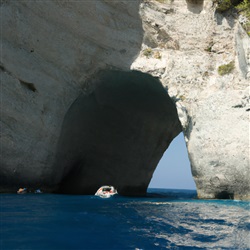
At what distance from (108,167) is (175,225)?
58.5ft

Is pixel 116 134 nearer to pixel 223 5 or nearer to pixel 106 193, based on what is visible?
pixel 106 193

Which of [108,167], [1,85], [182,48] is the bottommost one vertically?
[108,167]

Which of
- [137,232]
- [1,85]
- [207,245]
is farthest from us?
[1,85]

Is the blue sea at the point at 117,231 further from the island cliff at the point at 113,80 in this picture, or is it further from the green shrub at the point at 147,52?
the green shrub at the point at 147,52

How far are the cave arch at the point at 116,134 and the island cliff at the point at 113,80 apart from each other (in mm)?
126

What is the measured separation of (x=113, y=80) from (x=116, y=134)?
16.4 feet

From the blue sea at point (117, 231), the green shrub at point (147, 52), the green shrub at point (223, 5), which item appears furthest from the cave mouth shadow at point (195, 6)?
the blue sea at point (117, 231)

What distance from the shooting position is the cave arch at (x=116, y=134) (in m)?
21.8

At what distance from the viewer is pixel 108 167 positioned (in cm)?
2616

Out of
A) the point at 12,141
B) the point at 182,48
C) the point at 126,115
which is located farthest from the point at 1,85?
the point at 182,48

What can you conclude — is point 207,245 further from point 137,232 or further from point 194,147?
point 194,147

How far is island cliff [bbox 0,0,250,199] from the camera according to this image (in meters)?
17.8

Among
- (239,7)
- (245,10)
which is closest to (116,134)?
(239,7)

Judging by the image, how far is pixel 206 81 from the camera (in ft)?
63.9
